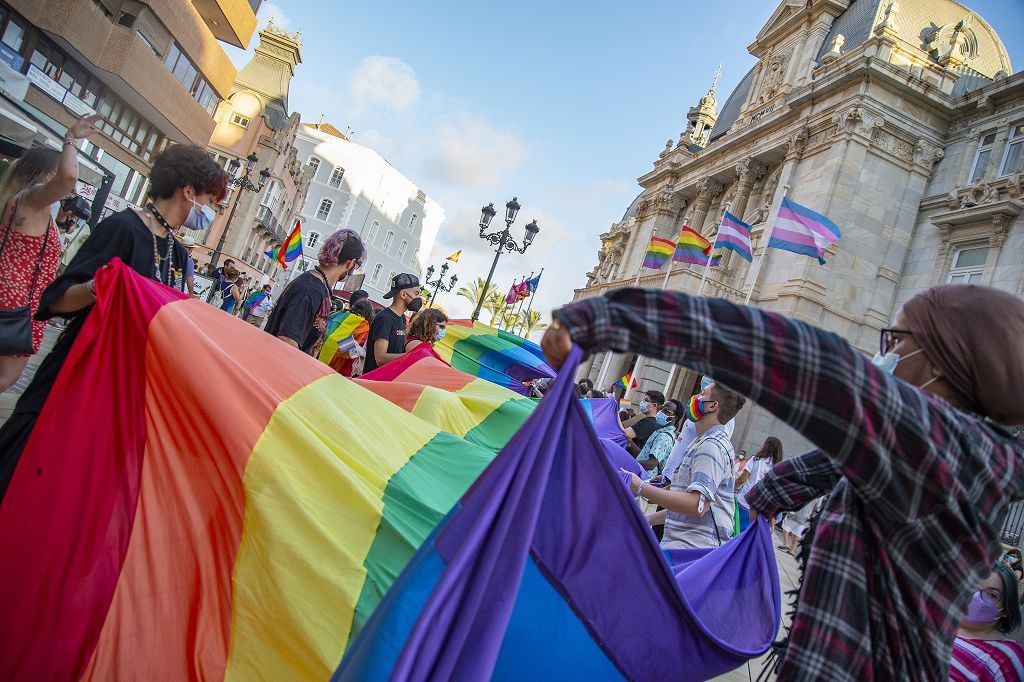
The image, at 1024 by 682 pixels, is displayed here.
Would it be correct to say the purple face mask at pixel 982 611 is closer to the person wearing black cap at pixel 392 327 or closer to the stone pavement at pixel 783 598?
the stone pavement at pixel 783 598

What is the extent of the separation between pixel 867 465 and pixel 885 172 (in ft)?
75.6

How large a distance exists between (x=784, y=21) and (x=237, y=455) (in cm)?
3327

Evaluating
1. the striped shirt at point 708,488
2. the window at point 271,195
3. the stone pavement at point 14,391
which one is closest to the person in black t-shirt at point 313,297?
the stone pavement at point 14,391

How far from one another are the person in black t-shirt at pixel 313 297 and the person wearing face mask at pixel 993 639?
4376mm

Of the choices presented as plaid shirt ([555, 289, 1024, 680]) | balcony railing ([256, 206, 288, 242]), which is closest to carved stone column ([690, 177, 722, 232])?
plaid shirt ([555, 289, 1024, 680])

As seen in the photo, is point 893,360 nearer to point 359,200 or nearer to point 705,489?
point 705,489

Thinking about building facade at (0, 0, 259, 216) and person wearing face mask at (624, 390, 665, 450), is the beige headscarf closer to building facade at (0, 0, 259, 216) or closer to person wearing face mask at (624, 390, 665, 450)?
person wearing face mask at (624, 390, 665, 450)

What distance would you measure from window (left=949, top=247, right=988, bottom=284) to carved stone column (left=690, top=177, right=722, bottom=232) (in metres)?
12.4

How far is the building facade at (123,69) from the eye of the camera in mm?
18781

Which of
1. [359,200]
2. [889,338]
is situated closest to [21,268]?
[889,338]

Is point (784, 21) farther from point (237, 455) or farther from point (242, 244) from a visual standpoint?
point (242, 244)

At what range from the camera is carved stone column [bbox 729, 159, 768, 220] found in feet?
85.7

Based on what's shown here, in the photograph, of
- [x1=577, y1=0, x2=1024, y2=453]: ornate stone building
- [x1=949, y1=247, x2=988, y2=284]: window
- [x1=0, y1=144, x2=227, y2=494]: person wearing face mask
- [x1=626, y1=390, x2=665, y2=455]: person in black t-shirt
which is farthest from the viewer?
[x1=577, y1=0, x2=1024, y2=453]: ornate stone building

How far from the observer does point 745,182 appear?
1032 inches
